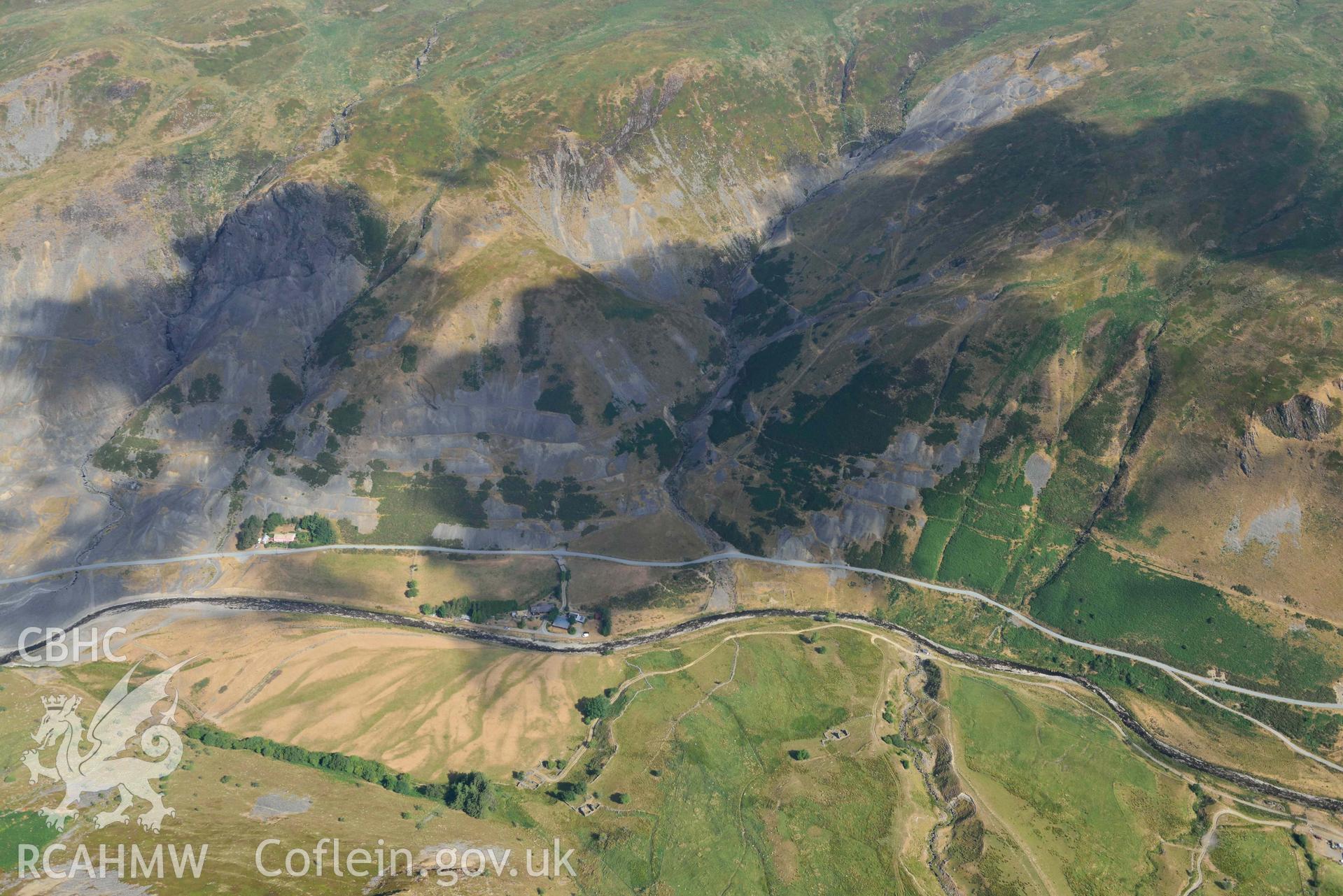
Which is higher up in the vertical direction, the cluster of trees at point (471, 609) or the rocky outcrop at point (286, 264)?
the rocky outcrop at point (286, 264)

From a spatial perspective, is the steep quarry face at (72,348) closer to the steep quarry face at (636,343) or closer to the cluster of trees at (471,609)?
the steep quarry face at (636,343)

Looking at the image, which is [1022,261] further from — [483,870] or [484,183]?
[483,870]

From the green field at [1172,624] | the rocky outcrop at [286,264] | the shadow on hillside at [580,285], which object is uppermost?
the rocky outcrop at [286,264]

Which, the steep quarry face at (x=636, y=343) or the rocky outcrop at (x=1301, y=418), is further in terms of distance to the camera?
the steep quarry face at (x=636, y=343)

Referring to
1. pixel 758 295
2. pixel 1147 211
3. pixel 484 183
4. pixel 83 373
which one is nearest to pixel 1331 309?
pixel 1147 211

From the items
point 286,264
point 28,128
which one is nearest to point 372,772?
point 286,264

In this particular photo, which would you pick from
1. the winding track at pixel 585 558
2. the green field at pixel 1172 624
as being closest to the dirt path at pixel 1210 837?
the green field at pixel 1172 624
